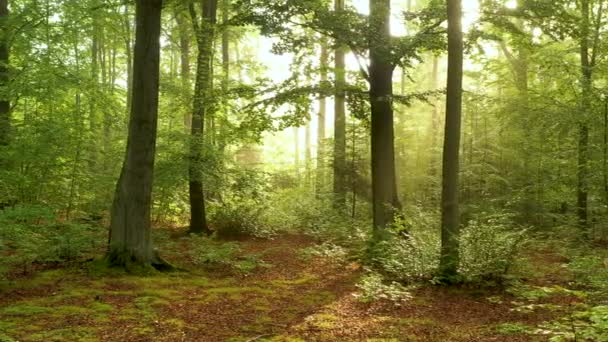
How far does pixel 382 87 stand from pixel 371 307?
5567 millimetres

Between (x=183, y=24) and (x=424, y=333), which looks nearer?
(x=424, y=333)

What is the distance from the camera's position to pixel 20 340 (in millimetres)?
4508

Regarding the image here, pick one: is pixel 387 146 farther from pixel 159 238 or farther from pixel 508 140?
pixel 508 140

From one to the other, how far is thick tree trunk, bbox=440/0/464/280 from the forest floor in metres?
0.72

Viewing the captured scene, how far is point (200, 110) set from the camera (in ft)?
40.3

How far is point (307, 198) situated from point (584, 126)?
917cm

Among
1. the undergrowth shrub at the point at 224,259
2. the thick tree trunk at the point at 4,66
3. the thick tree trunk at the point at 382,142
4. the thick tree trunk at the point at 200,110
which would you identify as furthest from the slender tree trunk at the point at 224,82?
the thick tree trunk at the point at 4,66

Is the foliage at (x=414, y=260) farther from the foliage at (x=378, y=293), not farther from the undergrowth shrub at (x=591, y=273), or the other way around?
the undergrowth shrub at (x=591, y=273)

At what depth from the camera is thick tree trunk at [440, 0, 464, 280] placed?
296 inches

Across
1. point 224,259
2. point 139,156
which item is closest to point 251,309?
point 224,259

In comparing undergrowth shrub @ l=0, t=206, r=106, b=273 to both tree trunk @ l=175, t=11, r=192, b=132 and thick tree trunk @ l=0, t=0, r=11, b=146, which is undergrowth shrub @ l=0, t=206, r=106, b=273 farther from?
tree trunk @ l=175, t=11, r=192, b=132

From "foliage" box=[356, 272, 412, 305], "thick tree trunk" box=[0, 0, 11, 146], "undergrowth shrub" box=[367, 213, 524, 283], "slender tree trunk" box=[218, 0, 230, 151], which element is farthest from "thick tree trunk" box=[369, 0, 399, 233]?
"thick tree trunk" box=[0, 0, 11, 146]

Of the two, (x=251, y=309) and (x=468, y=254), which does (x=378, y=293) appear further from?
(x=251, y=309)

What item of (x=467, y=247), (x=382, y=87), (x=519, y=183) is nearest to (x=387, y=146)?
(x=382, y=87)
